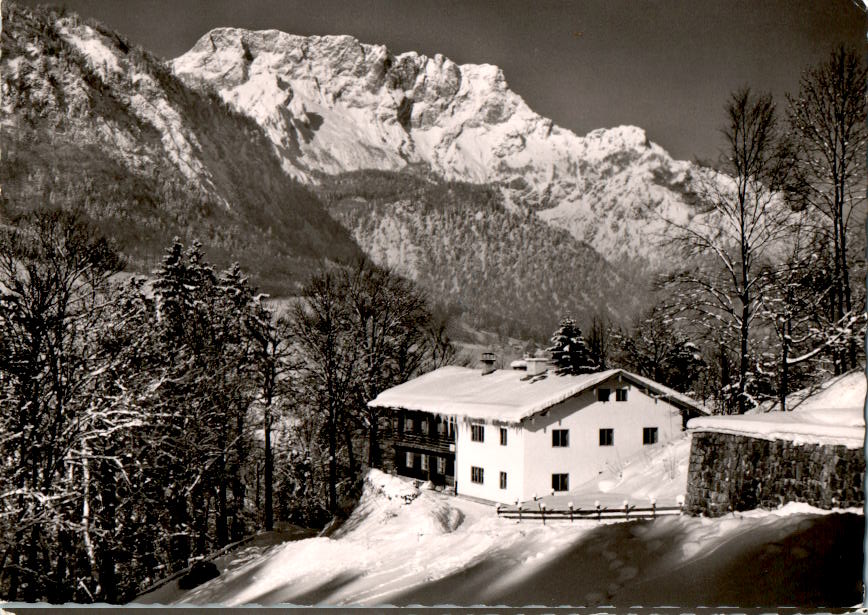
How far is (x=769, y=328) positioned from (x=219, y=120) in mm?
7743

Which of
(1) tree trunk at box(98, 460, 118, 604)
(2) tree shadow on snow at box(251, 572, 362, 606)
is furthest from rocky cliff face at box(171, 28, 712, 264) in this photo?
(2) tree shadow on snow at box(251, 572, 362, 606)

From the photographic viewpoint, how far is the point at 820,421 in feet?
22.0

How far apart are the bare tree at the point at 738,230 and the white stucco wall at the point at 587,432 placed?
442 cm

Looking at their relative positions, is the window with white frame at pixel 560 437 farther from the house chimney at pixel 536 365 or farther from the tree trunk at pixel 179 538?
the tree trunk at pixel 179 538

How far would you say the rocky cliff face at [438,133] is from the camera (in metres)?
8.62

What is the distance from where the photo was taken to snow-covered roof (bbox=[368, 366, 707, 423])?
13.3 metres

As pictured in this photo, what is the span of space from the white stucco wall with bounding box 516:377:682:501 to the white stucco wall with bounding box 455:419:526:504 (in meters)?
0.13

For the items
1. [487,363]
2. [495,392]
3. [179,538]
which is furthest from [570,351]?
[179,538]

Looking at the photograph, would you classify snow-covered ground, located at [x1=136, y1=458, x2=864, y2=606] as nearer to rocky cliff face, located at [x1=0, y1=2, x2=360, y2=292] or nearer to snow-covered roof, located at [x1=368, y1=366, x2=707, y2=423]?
rocky cliff face, located at [x1=0, y1=2, x2=360, y2=292]

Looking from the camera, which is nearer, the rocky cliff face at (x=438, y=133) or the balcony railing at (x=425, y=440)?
the rocky cliff face at (x=438, y=133)

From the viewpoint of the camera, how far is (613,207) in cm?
970

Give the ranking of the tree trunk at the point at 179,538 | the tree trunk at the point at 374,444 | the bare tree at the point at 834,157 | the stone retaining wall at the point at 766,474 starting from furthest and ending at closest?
the tree trunk at the point at 374,444 → the tree trunk at the point at 179,538 → the bare tree at the point at 834,157 → the stone retaining wall at the point at 766,474

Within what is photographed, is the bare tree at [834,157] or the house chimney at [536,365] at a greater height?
the bare tree at [834,157]

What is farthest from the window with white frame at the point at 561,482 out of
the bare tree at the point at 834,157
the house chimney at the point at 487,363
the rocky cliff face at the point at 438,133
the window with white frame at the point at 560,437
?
the bare tree at the point at 834,157
